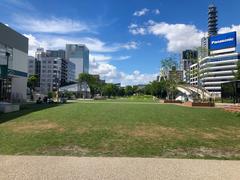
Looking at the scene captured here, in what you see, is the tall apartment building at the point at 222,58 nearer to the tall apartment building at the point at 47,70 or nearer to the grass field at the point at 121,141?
the tall apartment building at the point at 47,70

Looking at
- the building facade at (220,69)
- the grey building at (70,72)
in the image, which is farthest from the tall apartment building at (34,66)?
the building facade at (220,69)

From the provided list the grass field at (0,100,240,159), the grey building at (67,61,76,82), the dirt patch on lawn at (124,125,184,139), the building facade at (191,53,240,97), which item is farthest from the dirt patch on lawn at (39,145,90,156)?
the grey building at (67,61,76,82)

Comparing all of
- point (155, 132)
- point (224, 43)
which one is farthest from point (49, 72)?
point (155, 132)

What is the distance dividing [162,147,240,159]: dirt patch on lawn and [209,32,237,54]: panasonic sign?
127m

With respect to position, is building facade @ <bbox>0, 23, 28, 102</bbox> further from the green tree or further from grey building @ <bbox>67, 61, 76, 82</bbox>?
the green tree

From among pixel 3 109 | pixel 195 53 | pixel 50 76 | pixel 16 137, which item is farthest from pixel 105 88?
pixel 16 137

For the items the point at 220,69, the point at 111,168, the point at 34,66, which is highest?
the point at 34,66

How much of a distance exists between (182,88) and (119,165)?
7058cm

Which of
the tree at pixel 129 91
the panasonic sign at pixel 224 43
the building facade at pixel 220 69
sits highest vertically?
the panasonic sign at pixel 224 43

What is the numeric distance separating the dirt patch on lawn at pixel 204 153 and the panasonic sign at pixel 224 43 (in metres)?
127

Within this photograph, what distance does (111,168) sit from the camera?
282 inches

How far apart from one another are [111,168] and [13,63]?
42.0 meters

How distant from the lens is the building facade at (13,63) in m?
41.8

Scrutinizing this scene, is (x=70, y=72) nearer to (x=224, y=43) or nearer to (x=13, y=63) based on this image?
(x=224, y=43)
